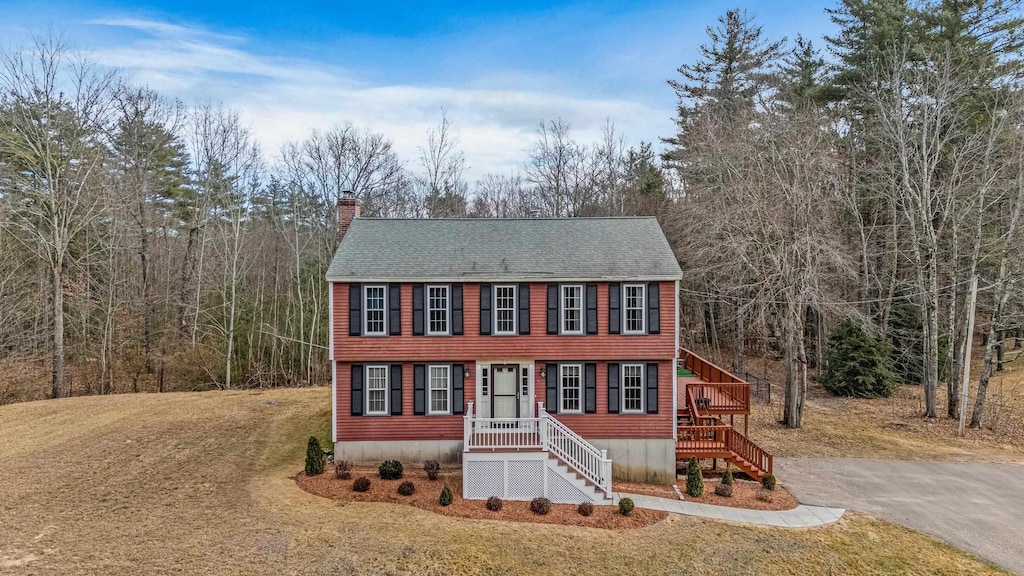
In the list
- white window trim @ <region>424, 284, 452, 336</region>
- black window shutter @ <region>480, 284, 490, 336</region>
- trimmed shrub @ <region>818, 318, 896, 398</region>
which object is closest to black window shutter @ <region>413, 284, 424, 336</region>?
white window trim @ <region>424, 284, 452, 336</region>

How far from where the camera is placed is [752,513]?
41.4 feet

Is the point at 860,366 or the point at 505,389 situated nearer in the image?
the point at 505,389

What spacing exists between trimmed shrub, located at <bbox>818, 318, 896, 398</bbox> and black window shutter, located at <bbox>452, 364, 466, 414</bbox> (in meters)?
20.3

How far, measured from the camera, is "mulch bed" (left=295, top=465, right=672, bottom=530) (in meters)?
12.0

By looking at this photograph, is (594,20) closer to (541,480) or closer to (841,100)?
(841,100)

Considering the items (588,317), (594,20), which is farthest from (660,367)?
(594,20)

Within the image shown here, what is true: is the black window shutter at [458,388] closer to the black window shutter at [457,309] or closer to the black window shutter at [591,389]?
the black window shutter at [457,309]

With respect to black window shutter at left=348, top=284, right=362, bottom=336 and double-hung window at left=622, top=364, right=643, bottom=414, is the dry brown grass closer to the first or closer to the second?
double-hung window at left=622, top=364, right=643, bottom=414

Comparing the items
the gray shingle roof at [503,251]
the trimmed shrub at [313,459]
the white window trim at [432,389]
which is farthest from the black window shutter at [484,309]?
the trimmed shrub at [313,459]

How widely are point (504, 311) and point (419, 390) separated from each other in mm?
3559

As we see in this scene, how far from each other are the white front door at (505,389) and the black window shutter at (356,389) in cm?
402

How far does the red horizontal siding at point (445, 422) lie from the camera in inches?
597

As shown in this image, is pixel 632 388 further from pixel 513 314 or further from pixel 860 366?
pixel 860 366

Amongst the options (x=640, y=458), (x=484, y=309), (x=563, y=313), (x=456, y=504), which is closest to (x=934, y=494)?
(x=640, y=458)
